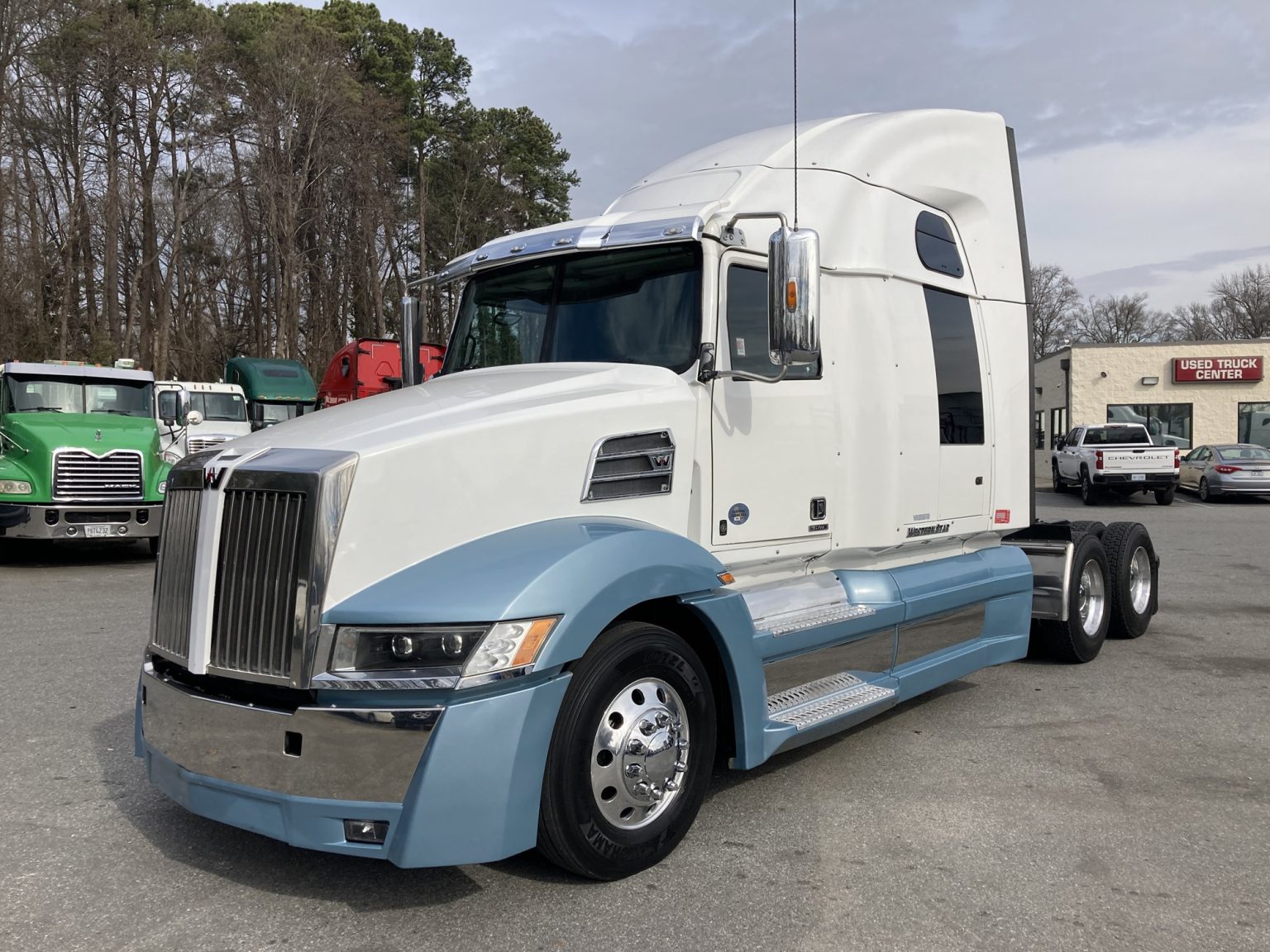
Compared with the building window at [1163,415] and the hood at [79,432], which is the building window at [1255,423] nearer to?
the building window at [1163,415]

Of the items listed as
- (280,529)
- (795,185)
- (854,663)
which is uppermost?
(795,185)

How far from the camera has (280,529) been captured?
10.5 ft

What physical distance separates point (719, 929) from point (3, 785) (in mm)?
3438

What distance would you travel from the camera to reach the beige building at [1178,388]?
3416cm

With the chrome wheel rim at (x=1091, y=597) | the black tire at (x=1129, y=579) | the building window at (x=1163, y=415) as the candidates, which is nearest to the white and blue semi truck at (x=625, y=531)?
the chrome wheel rim at (x=1091, y=597)

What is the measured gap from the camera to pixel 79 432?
12.1m

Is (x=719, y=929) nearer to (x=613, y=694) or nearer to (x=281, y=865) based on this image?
(x=613, y=694)

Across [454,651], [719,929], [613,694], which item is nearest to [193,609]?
[454,651]

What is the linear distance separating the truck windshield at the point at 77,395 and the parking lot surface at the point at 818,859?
26.6 feet

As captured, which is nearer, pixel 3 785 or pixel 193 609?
pixel 193 609

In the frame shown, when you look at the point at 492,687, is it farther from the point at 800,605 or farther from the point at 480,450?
the point at 800,605

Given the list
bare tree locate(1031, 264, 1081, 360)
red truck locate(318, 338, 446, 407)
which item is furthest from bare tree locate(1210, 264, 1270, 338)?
red truck locate(318, 338, 446, 407)

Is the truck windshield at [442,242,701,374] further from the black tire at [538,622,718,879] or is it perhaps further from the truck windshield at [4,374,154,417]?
the truck windshield at [4,374,154,417]

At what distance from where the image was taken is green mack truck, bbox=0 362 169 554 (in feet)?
38.0
